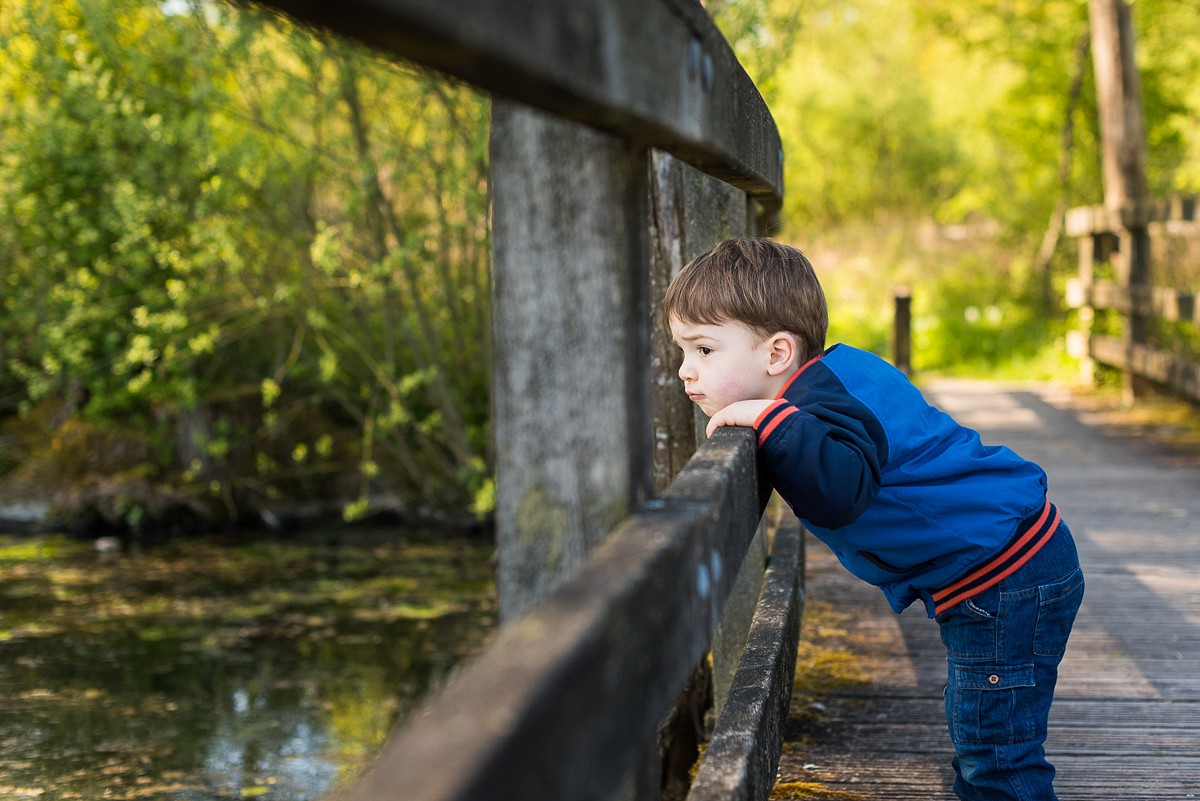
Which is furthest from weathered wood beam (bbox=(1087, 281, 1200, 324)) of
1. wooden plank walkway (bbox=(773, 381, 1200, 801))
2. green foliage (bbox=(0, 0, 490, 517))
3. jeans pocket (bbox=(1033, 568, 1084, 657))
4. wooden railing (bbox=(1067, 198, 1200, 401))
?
jeans pocket (bbox=(1033, 568, 1084, 657))

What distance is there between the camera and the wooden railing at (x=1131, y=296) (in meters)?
8.29

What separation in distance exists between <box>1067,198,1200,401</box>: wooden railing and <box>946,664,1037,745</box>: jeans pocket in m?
6.27

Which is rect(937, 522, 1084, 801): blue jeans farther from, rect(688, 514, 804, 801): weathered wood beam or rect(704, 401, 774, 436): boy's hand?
rect(704, 401, 774, 436): boy's hand

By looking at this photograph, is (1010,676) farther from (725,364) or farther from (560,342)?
(560,342)

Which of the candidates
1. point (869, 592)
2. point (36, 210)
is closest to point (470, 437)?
point (36, 210)

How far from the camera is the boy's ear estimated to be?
7.56 ft

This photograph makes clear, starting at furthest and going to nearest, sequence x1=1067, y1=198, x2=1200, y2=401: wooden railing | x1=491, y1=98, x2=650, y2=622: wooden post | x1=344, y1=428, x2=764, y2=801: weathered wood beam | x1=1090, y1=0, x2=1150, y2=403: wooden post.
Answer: x1=1090, y1=0, x2=1150, y2=403: wooden post, x1=1067, y1=198, x2=1200, y2=401: wooden railing, x1=491, y1=98, x2=650, y2=622: wooden post, x1=344, y1=428, x2=764, y2=801: weathered wood beam

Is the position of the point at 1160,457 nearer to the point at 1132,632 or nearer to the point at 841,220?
the point at 1132,632

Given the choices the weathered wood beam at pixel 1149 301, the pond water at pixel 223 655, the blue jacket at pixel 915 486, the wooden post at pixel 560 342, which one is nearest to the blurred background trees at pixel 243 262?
the pond water at pixel 223 655

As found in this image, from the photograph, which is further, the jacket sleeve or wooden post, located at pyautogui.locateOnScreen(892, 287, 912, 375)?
wooden post, located at pyautogui.locateOnScreen(892, 287, 912, 375)

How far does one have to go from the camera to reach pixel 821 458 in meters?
2.00

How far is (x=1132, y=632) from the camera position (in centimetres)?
390

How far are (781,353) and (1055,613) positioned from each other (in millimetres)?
695

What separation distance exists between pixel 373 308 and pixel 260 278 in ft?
2.87
